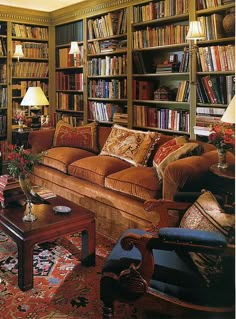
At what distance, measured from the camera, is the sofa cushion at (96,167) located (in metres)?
3.64

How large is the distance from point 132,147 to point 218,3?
1637mm

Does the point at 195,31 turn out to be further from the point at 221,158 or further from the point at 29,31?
the point at 29,31

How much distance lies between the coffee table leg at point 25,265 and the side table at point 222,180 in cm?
130

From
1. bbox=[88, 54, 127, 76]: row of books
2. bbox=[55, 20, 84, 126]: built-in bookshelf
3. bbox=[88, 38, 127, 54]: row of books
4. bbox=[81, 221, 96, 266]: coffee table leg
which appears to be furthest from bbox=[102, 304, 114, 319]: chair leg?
bbox=[55, 20, 84, 126]: built-in bookshelf

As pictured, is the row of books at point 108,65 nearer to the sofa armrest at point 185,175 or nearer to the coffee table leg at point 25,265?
the sofa armrest at point 185,175

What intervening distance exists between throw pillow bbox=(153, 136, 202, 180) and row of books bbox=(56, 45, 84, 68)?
Answer: 9.52ft

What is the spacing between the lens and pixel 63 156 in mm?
4234

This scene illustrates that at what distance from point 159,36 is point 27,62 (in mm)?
2437

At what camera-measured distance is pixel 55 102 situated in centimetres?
637

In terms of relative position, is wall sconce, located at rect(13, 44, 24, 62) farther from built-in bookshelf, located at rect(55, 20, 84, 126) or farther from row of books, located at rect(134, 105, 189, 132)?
row of books, located at rect(134, 105, 189, 132)

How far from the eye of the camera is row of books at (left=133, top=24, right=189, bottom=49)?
4250mm

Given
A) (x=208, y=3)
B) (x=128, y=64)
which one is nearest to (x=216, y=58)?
(x=208, y=3)

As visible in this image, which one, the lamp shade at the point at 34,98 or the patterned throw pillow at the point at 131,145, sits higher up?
the lamp shade at the point at 34,98

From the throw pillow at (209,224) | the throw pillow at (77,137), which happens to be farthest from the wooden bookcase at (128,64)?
the throw pillow at (209,224)
